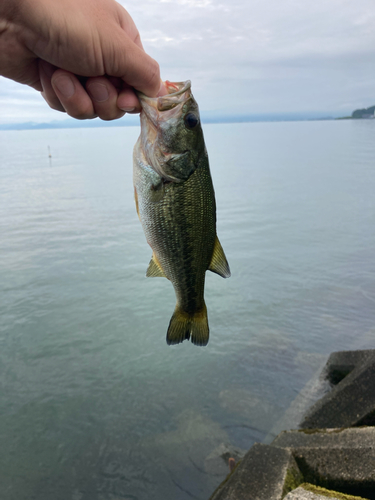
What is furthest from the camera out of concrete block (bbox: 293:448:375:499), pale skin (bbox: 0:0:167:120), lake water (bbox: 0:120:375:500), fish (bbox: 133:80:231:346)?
lake water (bbox: 0:120:375:500)

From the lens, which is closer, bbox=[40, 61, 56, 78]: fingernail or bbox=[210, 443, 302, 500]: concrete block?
bbox=[40, 61, 56, 78]: fingernail

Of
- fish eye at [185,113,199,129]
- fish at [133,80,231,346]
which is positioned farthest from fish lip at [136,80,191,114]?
fish eye at [185,113,199,129]

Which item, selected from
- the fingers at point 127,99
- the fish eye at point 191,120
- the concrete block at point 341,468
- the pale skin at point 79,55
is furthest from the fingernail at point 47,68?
the concrete block at point 341,468

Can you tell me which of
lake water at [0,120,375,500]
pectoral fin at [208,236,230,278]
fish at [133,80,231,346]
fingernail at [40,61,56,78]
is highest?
fingernail at [40,61,56,78]

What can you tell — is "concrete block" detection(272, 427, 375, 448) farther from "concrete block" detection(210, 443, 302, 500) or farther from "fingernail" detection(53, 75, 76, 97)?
"fingernail" detection(53, 75, 76, 97)

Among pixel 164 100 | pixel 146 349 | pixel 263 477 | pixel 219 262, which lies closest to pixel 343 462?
pixel 263 477

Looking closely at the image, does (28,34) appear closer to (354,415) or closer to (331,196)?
(354,415)

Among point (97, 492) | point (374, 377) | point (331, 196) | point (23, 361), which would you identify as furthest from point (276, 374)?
point (331, 196)

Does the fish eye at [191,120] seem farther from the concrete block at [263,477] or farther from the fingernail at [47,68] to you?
the concrete block at [263,477]
